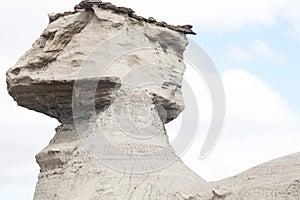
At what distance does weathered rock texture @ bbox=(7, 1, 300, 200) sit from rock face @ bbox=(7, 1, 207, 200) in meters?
0.02

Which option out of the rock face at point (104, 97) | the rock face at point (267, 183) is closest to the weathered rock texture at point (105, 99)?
the rock face at point (104, 97)

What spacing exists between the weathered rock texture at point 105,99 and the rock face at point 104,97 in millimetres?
19

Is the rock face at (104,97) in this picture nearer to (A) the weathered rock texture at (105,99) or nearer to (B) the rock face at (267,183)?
(A) the weathered rock texture at (105,99)

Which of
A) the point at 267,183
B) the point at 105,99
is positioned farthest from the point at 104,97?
the point at 267,183

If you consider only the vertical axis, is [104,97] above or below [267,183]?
above

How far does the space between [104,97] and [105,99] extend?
4 cm

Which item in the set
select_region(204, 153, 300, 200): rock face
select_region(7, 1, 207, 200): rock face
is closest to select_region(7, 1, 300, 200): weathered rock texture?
select_region(7, 1, 207, 200): rock face

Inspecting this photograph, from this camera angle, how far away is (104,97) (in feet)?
53.1

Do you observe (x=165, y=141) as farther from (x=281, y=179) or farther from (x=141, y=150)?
(x=281, y=179)

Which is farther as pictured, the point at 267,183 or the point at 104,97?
the point at 104,97

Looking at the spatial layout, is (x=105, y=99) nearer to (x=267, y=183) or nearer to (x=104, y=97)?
(x=104, y=97)

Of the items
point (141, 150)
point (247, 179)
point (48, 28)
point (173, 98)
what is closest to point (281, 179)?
point (247, 179)

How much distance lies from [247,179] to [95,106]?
3722 mm

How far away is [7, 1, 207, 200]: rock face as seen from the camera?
15414mm
